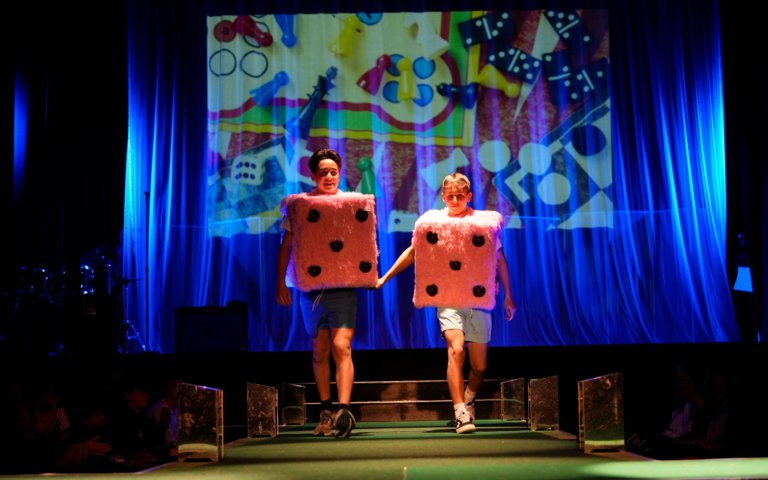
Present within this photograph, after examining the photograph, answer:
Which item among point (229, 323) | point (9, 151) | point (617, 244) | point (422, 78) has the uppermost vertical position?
point (422, 78)

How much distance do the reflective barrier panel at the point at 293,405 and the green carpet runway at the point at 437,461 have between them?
2.94 feet

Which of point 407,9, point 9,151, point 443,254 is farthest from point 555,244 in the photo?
point 9,151

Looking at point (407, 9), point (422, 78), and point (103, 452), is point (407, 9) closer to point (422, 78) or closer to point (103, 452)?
point (422, 78)

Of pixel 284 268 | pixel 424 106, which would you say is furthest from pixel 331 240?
pixel 424 106

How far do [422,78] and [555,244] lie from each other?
223cm

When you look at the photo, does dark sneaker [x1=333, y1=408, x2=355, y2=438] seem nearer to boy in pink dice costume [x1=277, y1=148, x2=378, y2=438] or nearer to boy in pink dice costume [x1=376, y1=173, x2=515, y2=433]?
boy in pink dice costume [x1=277, y1=148, x2=378, y2=438]

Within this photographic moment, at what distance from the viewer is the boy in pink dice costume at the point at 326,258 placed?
17.7ft

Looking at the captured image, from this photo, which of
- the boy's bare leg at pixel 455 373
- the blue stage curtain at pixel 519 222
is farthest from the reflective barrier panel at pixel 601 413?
the blue stage curtain at pixel 519 222

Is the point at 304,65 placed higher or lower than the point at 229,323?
higher

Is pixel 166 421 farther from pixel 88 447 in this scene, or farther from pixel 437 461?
pixel 437 461

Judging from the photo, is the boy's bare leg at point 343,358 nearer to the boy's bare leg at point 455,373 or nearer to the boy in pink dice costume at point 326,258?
the boy in pink dice costume at point 326,258

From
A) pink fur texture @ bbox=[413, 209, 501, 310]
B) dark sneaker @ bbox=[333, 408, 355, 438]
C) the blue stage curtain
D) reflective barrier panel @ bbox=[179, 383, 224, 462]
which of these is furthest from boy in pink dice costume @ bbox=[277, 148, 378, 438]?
the blue stage curtain

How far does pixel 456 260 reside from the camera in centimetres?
570

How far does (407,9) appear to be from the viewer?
408 inches
